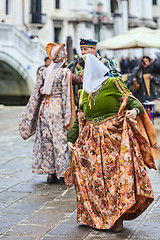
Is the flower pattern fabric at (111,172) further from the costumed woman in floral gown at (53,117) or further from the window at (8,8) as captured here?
the window at (8,8)

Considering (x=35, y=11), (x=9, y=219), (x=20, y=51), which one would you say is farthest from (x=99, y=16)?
(x=9, y=219)

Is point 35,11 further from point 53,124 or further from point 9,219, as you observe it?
point 9,219

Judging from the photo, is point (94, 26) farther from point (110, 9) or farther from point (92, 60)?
point (92, 60)

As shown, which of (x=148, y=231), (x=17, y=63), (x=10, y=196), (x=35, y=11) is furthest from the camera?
(x=35, y=11)

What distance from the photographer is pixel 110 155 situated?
5336 mm

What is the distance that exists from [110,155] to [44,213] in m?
1.24

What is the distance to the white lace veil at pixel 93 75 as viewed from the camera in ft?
17.9

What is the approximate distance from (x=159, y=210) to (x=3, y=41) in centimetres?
2315

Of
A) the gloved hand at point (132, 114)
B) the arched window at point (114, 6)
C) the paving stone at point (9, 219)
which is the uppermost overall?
the arched window at point (114, 6)

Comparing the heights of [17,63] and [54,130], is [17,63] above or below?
above

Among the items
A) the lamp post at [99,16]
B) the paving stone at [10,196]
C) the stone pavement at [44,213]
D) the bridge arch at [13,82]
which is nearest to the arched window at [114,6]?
the lamp post at [99,16]

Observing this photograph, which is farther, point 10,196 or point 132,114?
point 10,196

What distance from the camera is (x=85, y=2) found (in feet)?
149

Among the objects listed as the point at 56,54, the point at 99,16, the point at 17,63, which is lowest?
the point at 56,54
